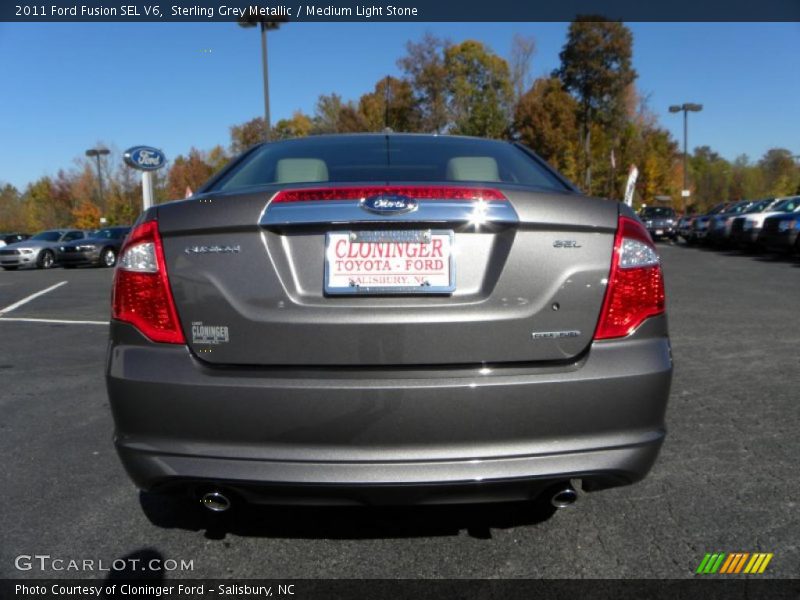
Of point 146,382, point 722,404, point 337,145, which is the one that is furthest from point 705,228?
point 146,382

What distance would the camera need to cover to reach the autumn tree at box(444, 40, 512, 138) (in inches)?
1740

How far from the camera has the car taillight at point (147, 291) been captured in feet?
7.13

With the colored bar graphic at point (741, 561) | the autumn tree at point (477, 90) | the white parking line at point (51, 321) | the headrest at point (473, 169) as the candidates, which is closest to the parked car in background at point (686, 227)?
the autumn tree at point (477, 90)

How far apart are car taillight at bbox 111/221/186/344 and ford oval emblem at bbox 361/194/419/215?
0.70 metres

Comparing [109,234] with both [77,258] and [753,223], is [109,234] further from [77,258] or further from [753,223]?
[753,223]

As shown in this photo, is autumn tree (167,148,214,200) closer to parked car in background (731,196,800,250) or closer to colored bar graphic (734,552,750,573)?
parked car in background (731,196,800,250)

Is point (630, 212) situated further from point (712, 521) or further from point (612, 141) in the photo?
point (612, 141)

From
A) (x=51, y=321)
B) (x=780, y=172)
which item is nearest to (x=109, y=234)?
(x=51, y=321)

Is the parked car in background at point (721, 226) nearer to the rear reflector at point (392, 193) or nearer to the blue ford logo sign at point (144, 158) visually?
the blue ford logo sign at point (144, 158)

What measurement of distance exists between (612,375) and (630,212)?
2.04 feet

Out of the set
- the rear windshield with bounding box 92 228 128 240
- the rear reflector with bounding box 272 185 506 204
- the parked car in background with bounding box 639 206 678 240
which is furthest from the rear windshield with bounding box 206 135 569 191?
the parked car in background with bounding box 639 206 678 240

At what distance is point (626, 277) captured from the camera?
2.20m

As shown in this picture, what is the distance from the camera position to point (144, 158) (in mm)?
12992

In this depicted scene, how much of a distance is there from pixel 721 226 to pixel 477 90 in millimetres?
27793
